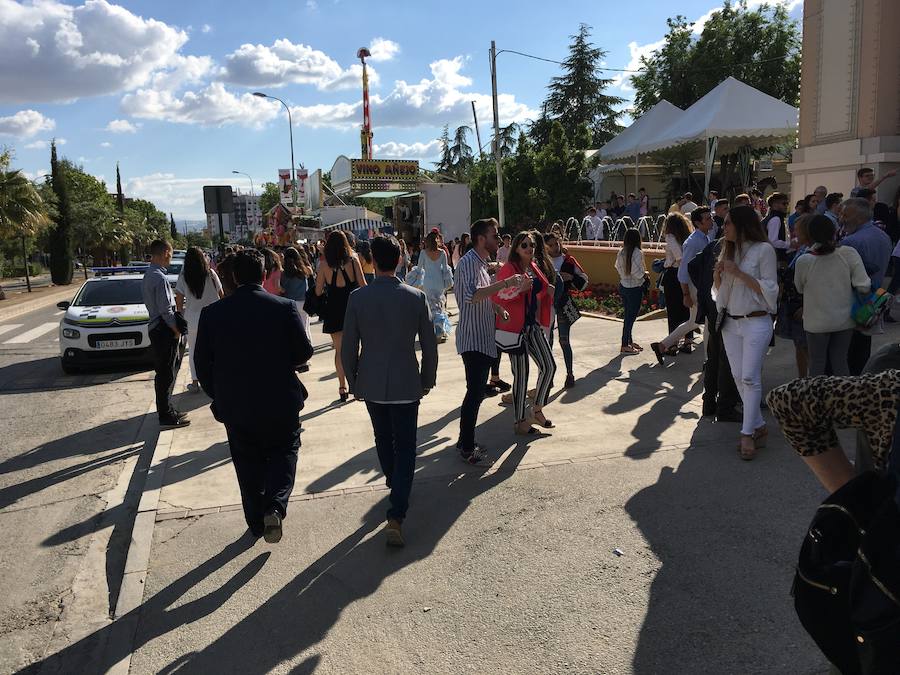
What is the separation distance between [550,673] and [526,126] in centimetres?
5658

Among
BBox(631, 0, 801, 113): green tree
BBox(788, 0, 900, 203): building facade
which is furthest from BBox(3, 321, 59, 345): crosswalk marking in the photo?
BBox(631, 0, 801, 113): green tree

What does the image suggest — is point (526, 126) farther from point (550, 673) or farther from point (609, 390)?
point (550, 673)

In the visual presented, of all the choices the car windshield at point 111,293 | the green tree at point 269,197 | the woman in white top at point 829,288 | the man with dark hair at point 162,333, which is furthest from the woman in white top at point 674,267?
the green tree at point 269,197

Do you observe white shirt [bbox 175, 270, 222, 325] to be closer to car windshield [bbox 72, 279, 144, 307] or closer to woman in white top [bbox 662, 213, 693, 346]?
car windshield [bbox 72, 279, 144, 307]

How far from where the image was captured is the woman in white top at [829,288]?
17.2 feet

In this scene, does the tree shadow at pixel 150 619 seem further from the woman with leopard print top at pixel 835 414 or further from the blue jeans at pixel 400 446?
the woman with leopard print top at pixel 835 414

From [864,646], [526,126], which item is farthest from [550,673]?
[526,126]

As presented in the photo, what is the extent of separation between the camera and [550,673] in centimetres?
309

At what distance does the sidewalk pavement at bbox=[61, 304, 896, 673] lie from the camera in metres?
3.29

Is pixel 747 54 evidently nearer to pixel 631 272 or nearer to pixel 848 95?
pixel 848 95

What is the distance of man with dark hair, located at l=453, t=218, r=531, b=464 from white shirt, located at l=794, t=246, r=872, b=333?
2142 millimetres

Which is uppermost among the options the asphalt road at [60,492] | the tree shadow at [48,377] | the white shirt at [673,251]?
the white shirt at [673,251]

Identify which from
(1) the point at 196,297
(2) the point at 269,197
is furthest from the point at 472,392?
(2) the point at 269,197

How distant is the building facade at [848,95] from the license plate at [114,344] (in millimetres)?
13713
